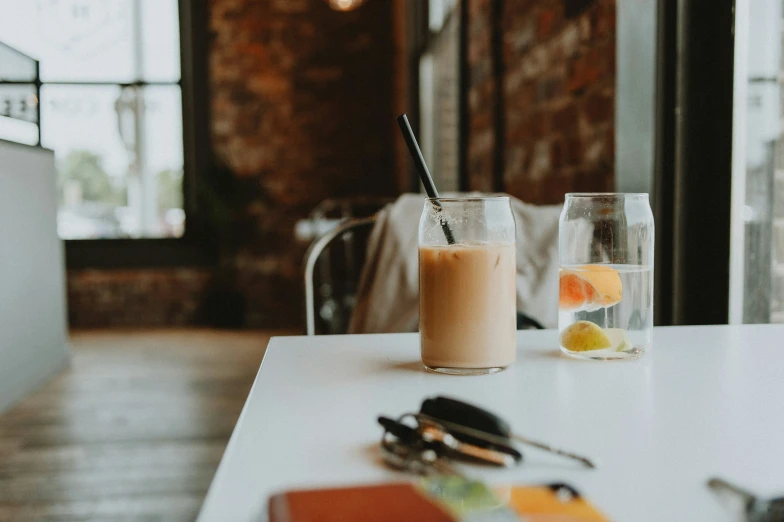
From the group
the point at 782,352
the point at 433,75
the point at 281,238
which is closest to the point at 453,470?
the point at 782,352

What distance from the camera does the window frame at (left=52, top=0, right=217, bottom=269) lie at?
5469mm

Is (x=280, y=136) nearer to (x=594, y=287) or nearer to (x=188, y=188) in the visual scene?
(x=188, y=188)

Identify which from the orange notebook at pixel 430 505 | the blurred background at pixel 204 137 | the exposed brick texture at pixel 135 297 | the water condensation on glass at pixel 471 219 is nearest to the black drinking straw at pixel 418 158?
the water condensation on glass at pixel 471 219

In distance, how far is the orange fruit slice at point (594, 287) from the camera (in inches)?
32.2

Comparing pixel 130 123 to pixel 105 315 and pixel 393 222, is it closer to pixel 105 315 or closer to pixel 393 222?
pixel 105 315

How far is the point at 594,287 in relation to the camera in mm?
819

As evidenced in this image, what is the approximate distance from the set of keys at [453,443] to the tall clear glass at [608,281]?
13.3 inches

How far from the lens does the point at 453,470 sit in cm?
46

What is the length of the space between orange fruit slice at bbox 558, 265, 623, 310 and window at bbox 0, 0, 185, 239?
5.20 m

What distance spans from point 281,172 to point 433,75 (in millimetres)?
1674

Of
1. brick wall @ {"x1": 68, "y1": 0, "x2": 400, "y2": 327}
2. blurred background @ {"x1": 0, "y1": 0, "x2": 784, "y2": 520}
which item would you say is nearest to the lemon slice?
blurred background @ {"x1": 0, "y1": 0, "x2": 784, "y2": 520}

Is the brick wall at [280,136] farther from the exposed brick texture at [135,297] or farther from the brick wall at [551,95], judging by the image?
the brick wall at [551,95]

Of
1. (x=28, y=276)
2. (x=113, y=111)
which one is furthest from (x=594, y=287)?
(x=113, y=111)

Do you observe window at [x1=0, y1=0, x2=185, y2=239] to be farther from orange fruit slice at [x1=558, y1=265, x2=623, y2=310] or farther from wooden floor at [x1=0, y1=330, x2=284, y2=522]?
orange fruit slice at [x1=558, y1=265, x2=623, y2=310]
